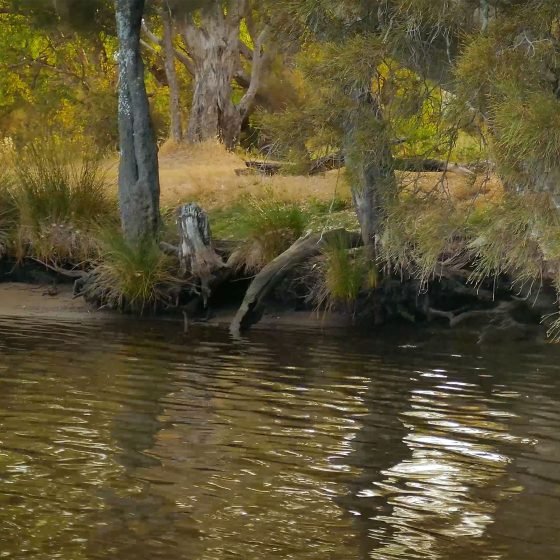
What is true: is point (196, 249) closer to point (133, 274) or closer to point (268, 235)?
point (133, 274)

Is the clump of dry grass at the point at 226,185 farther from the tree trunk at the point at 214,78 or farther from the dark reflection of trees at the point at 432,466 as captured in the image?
the dark reflection of trees at the point at 432,466

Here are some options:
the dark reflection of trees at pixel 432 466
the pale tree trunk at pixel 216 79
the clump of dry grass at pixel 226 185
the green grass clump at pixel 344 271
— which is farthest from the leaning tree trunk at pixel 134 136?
the pale tree trunk at pixel 216 79

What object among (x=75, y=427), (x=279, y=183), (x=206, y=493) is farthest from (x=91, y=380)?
(x=279, y=183)

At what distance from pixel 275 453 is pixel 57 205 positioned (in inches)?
374

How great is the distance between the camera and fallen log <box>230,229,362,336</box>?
1495 cm

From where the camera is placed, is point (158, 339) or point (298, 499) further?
point (158, 339)

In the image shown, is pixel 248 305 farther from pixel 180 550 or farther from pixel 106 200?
pixel 180 550

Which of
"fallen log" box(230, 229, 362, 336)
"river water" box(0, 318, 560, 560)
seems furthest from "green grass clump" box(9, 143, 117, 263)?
"river water" box(0, 318, 560, 560)

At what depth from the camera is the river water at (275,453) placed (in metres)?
6.37

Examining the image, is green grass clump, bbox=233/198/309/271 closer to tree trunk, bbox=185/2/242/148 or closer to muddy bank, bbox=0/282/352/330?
muddy bank, bbox=0/282/352/330

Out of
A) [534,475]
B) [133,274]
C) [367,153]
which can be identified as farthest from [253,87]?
[534,475]

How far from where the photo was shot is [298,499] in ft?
23.3

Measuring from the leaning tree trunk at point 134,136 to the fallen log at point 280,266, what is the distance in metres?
2.08

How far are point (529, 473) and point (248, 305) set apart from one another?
761cm
